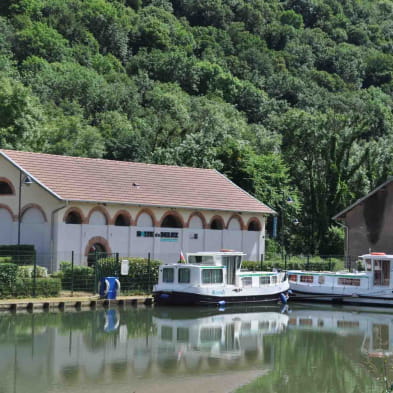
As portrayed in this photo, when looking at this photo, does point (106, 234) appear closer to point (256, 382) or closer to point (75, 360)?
point (75, 360)

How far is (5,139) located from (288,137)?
26.6m

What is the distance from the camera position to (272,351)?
30234mm

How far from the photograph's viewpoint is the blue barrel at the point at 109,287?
43094 mm

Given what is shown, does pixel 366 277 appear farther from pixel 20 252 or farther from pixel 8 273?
pixel 8 273

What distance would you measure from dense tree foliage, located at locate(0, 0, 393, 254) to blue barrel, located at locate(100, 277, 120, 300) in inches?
1011

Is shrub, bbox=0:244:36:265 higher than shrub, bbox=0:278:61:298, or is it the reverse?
shrub, bbox=0:244:36:265

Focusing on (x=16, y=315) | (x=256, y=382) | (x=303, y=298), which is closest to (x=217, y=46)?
(x=303, y=298)

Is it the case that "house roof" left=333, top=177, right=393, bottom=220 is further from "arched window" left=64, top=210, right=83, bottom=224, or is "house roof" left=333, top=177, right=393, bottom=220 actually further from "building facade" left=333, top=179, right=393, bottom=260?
"arched window" left=64, top=210, right=83, bottom=224

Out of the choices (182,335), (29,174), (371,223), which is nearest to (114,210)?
(29,174)

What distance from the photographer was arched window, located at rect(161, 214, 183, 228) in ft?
176

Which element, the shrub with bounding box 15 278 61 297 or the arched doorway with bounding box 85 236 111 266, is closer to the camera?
the shrub with bounding box 15 278 61 297

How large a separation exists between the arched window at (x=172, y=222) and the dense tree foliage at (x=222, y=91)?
16.2 m

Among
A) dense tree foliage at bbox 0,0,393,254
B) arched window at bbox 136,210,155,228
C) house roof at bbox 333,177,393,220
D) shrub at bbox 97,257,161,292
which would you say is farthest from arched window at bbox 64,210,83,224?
dense tree foliage at bbox 0,0,393,254

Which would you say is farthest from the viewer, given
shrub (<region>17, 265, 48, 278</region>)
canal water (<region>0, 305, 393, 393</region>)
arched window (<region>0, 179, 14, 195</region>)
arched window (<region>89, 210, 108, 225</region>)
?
arched window (<region>0, 179, 14, 195</region>)
